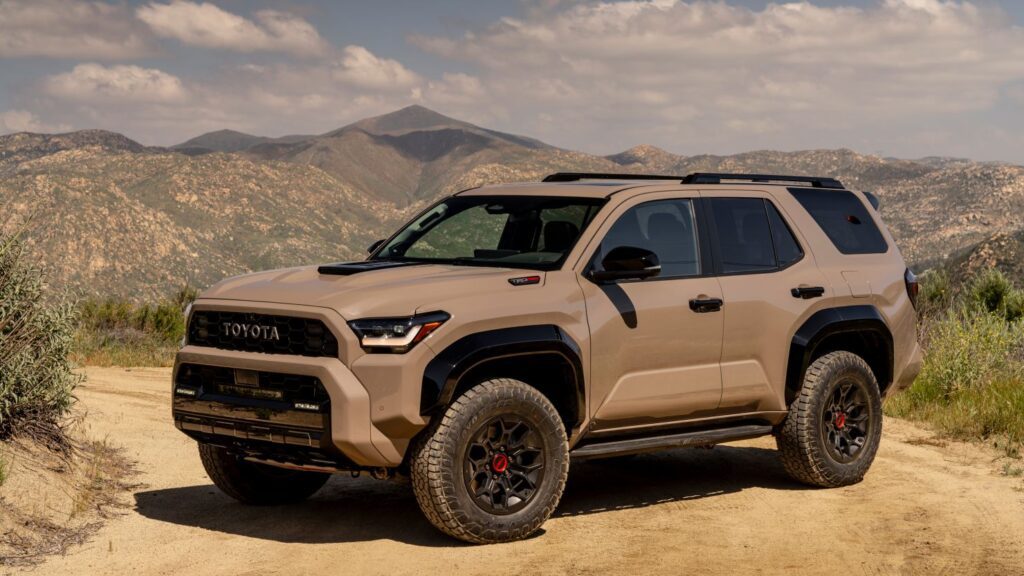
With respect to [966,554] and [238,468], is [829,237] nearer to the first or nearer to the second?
[966,554]

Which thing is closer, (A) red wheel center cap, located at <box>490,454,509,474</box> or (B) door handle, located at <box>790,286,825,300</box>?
(A) red wheel center cap, located at <box>490,454,509,474</box>

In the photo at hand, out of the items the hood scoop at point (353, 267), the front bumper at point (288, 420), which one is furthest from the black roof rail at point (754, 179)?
the front bumper at point (288, 420)

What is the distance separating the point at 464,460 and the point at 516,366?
2.31 feet

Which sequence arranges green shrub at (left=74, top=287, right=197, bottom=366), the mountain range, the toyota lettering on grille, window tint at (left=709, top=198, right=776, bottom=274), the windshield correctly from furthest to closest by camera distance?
the mountain range → green shrub at (left=74, top=287, right=197, bottom=366) → window tint at (left=709, top=198, right=776, bottom=274) → the windshield → the toyota lettering on grille

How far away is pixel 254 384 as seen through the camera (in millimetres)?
6969

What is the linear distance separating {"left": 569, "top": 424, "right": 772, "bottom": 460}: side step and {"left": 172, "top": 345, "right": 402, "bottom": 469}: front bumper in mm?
1399

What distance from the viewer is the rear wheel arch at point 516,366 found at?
673 cm

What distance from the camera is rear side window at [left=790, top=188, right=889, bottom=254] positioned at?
9203mm

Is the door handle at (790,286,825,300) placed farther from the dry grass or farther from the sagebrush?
the dry grass

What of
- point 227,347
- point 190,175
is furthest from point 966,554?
point 190,175

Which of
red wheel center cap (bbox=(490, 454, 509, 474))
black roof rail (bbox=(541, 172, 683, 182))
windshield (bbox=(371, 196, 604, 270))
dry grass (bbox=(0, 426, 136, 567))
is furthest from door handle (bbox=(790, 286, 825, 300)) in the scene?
dry grass (bbox=(0, 426, 136, 567))

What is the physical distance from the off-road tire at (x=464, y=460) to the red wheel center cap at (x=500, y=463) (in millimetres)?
222

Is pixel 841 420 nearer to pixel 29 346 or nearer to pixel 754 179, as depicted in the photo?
pixel 754 179

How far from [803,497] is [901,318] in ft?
5.39
